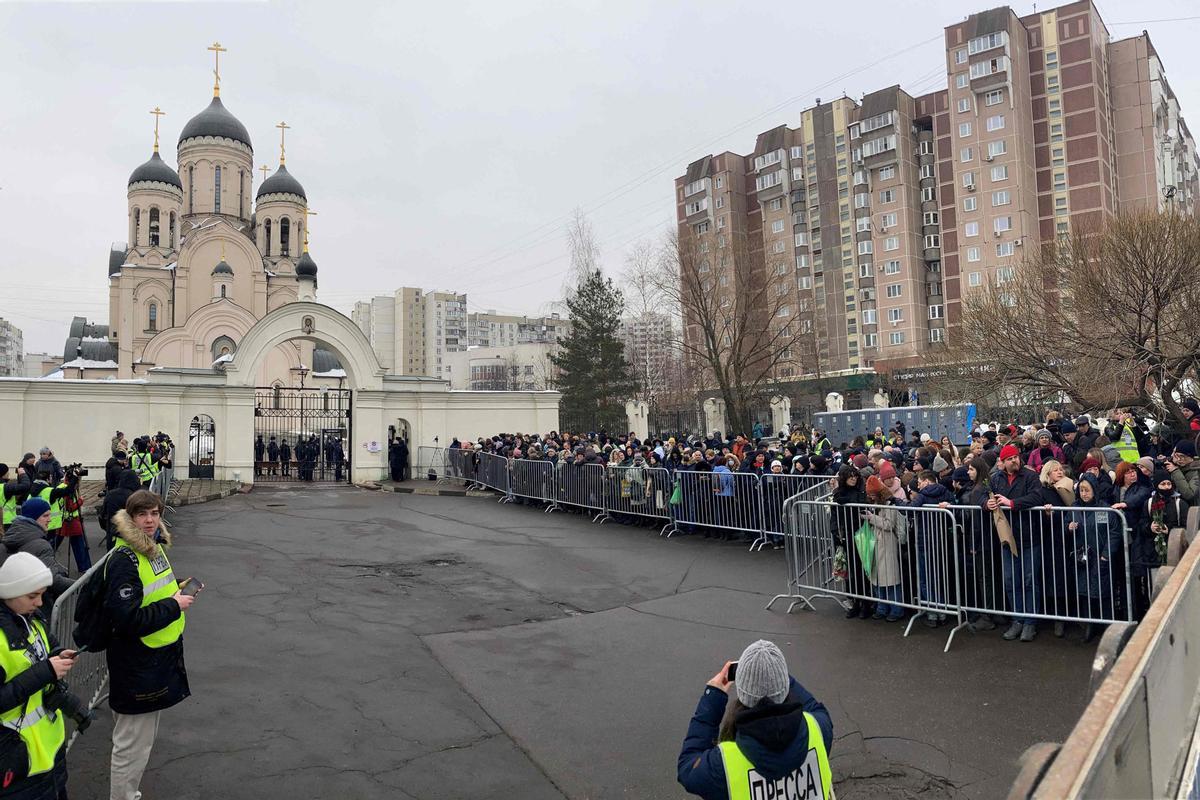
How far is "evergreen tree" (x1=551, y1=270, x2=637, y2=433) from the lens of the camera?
43938mm

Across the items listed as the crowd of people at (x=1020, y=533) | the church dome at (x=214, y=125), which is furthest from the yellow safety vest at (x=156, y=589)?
the church dome at (x=214, y=125)

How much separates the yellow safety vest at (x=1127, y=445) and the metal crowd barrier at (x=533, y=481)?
1092 cm

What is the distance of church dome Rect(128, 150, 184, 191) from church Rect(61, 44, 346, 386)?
0.07m

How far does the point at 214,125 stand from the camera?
54719mm

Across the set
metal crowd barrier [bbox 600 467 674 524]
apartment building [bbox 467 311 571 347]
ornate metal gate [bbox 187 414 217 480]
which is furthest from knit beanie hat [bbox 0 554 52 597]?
apartment building [bbox 467 311 571 347]

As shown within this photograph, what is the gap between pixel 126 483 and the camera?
10.7 m

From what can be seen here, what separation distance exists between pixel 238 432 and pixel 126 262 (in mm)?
36700

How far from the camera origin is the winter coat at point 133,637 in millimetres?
4184

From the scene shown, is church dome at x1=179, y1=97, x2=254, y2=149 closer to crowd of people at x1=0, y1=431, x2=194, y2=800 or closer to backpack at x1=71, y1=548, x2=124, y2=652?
crowd of people at x1=0, y1=431, x2=194, y2=800

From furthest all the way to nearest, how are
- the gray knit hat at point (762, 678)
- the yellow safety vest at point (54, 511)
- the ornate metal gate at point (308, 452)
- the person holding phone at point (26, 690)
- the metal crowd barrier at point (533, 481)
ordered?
the ornate metal gate at point (308, 452) → the metal crowd barrier at point (533, 481) → the yellow safety vest at point (54, 511) → the person holding phone at point (26, 690) → the gray knit hat at point (762, 678)

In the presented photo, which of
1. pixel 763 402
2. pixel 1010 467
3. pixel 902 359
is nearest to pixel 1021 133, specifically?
pixel 902 359

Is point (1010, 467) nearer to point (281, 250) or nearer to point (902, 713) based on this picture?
point (902, 713)

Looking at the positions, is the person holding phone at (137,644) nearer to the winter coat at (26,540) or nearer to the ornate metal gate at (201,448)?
the winter coat at (26,540)

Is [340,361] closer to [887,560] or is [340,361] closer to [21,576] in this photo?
[887,560]
